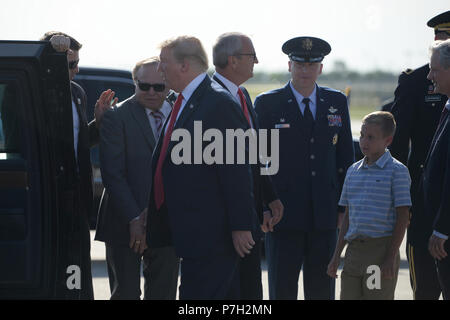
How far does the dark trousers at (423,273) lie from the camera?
472 centimetres

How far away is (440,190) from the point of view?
13.8 feet

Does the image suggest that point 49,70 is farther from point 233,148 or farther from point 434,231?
point 434,231

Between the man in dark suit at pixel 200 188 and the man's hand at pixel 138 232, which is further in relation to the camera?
the man's hand at pixel 138 232

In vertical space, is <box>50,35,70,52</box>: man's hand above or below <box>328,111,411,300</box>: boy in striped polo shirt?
above

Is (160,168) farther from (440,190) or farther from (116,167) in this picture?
(440,190)

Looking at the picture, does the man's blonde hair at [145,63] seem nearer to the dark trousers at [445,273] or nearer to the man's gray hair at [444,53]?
the man's gray hair at [444,53]

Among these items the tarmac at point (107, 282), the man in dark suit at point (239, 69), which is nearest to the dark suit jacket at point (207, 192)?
the man in dark suit at point (239, 69)

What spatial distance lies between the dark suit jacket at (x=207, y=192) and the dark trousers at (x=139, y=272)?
940 millimetres

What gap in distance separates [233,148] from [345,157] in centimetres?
175

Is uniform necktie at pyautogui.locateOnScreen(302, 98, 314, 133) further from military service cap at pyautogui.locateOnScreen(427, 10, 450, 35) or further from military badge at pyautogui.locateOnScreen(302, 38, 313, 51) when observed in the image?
military service cap at pyautogui.locateOnScreen(427, 10, 450, 35)

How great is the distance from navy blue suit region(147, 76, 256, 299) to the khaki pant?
0.98 m

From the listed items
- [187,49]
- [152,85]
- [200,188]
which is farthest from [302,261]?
[187,49]

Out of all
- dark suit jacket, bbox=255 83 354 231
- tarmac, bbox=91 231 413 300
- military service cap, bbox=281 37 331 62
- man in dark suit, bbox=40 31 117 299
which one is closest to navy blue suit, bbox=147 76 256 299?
man in dark suit, bbox=40 31 117 299

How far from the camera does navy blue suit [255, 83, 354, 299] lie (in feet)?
17.1
